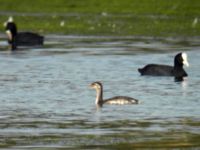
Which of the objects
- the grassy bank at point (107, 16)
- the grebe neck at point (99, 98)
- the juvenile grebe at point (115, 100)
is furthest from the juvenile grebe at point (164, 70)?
the grassy bank at point (107, 16)

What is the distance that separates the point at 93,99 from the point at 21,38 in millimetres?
21044

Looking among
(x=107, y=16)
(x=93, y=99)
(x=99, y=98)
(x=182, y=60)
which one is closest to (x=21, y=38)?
(x=107, y=16)

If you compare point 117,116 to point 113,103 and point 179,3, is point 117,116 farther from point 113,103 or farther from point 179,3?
point 179,3

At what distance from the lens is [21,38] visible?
50344 millimetres

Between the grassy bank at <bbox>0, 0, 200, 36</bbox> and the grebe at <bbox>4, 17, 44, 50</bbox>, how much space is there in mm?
3986

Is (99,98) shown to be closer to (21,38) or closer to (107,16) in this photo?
(21,38)

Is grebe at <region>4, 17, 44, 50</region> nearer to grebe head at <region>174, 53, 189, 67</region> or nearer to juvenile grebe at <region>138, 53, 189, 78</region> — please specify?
grebe head at <region>174, 53, 189, 67</region>

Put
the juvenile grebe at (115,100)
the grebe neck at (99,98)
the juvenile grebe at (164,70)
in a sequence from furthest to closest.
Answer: the juvenile grebe at (164,70)
the grebe neck at (99,98)
the juvenile grebe at (115,100)

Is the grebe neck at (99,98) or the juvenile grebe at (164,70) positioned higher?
the grebe neck at (99,98)

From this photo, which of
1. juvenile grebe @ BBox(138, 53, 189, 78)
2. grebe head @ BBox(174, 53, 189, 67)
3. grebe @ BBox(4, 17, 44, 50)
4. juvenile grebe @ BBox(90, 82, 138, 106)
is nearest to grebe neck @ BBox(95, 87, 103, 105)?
juvenile grebe @ BBox(90, 82, 138, 106)

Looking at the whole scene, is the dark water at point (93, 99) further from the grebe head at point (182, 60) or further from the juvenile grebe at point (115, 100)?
the grebe head at point (182, 60)

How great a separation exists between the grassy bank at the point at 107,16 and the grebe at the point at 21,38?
13.1 feet

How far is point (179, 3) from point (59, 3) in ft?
25.5

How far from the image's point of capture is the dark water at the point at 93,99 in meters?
22.2
